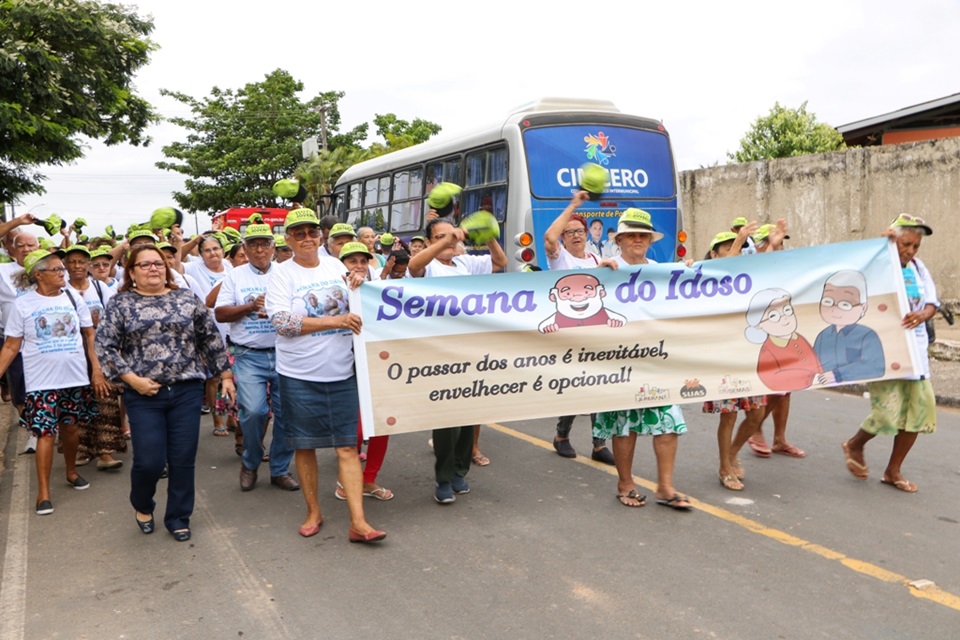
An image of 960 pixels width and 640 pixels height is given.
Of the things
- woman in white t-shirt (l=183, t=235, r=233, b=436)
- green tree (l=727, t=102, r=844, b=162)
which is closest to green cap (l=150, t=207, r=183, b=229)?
woman in white t-shirt (l=183, t=235, r=233, b=436)

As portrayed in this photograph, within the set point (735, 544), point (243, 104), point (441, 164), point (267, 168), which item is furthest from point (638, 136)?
point (243, 104)

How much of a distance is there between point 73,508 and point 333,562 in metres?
2.39

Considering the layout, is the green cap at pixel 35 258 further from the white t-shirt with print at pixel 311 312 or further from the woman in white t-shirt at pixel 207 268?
the white t-shirt with print at pixel 311 312

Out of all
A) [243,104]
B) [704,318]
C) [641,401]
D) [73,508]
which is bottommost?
[73,508]

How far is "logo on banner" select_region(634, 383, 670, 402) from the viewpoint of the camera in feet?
17.8

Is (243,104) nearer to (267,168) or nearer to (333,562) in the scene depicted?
(267,168)

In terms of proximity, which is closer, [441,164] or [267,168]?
[441,164]

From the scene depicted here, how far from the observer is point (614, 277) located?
5555 mm

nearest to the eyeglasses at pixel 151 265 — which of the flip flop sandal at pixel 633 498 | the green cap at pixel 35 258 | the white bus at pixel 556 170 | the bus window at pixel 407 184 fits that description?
the green cap at pixel 35 258

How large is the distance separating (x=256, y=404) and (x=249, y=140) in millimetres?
37457

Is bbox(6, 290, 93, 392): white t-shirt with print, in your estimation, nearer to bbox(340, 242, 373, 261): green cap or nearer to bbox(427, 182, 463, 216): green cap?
bbox(340, 242, 373, 261): green cap

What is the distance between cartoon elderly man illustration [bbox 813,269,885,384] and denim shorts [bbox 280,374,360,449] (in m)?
3.13

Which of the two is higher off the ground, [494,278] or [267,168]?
[267,168]

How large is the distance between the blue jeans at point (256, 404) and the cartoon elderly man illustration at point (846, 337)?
12.2ft
